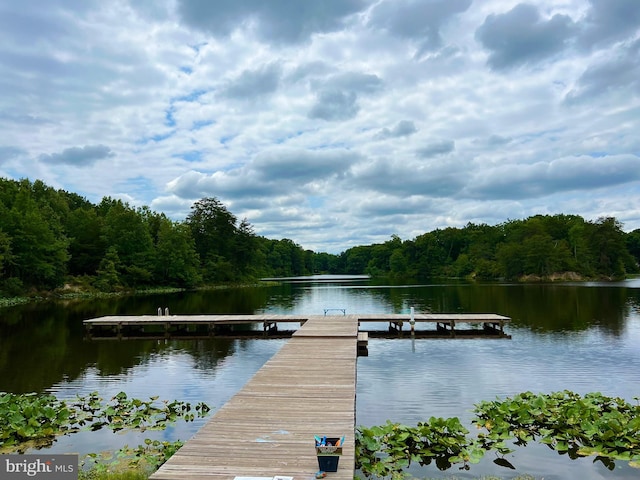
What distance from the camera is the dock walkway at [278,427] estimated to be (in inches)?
257

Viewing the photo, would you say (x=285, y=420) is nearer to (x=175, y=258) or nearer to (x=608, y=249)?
(x=175, y=258)

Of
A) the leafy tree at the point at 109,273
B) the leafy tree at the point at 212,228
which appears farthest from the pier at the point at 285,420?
the leafy tree at the point at 212,228

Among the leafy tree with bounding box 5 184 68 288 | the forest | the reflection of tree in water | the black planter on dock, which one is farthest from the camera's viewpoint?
the forest

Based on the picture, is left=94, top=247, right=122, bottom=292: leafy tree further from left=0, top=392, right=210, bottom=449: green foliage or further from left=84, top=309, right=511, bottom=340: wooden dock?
left=0, top=392, right=210, bottom=449: green foliage

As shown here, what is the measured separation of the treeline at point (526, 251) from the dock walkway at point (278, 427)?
93009 millimetres

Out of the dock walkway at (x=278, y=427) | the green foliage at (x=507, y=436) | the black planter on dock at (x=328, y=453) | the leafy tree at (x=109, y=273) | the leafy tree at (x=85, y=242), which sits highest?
the leafy tree at (x=85, y=242)

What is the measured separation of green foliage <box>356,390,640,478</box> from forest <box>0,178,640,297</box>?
51954 mm

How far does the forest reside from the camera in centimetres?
5659

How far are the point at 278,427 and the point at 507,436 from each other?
486 cm

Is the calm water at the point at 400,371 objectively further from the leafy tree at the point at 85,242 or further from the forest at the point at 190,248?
the leafy tree at the point at 85,242

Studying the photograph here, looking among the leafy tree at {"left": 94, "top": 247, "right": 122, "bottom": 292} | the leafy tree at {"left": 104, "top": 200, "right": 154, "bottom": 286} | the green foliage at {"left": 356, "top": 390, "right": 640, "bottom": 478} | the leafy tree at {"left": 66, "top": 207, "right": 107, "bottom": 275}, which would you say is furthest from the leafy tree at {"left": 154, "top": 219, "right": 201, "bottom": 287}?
the green foliage at {"left": 356, "top": 390, "right": 640, "bottom": 478}

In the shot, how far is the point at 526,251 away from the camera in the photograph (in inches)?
3831

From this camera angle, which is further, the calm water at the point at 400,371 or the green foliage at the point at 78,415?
the calm water at the point at 400,371

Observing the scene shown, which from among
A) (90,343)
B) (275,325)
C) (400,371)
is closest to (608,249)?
(275,325)
